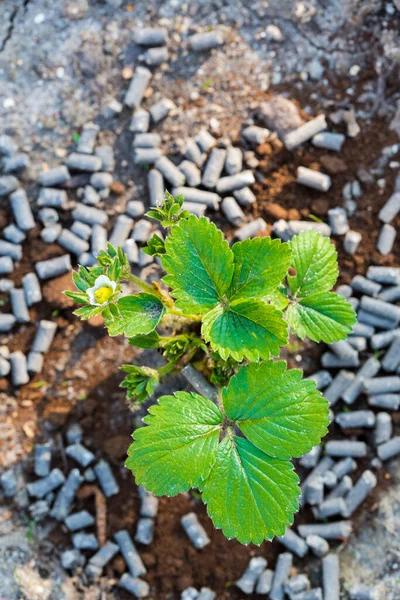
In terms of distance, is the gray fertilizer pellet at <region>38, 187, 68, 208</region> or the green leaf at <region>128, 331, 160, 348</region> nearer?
the green leaf at <region>128, 331, 160, 348</region>

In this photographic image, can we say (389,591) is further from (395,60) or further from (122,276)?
(395,60)

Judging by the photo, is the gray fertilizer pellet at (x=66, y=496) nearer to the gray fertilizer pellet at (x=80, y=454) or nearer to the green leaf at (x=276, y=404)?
the gray fertilizer pellet at (x=80, y=454)

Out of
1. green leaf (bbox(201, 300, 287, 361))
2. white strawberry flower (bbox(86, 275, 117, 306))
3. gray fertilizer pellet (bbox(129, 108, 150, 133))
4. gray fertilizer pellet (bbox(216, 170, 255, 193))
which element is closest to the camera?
white strawberry flower (bbox(86, 275, 117, 306))

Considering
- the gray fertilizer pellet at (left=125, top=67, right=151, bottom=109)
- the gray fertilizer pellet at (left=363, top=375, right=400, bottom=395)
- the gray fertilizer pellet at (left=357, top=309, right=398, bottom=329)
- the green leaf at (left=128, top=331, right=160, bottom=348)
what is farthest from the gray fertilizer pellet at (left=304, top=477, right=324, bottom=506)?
the gray fertilizer pellet at (left=125, top=67, right=151, bottom=109)

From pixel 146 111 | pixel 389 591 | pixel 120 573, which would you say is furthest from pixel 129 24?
pixel 389 591

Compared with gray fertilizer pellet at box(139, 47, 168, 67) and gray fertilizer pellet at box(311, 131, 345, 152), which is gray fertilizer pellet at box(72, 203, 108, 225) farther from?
gray fertilizer pellet at box(311, 131, 345, 152)

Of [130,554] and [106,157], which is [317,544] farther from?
[106,157]

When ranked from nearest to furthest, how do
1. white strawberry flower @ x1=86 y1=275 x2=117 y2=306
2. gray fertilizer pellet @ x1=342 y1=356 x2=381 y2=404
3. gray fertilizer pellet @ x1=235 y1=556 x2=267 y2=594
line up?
Answer: white strawberry flower @ x1=86 y1=275 x2=117 y2=306, gray fertilizer pellet @ x1=235 y1=556 x2=267 y2=594, gray fertilizer pellet @ x1=342 y1=356 x2=381 y2=404
